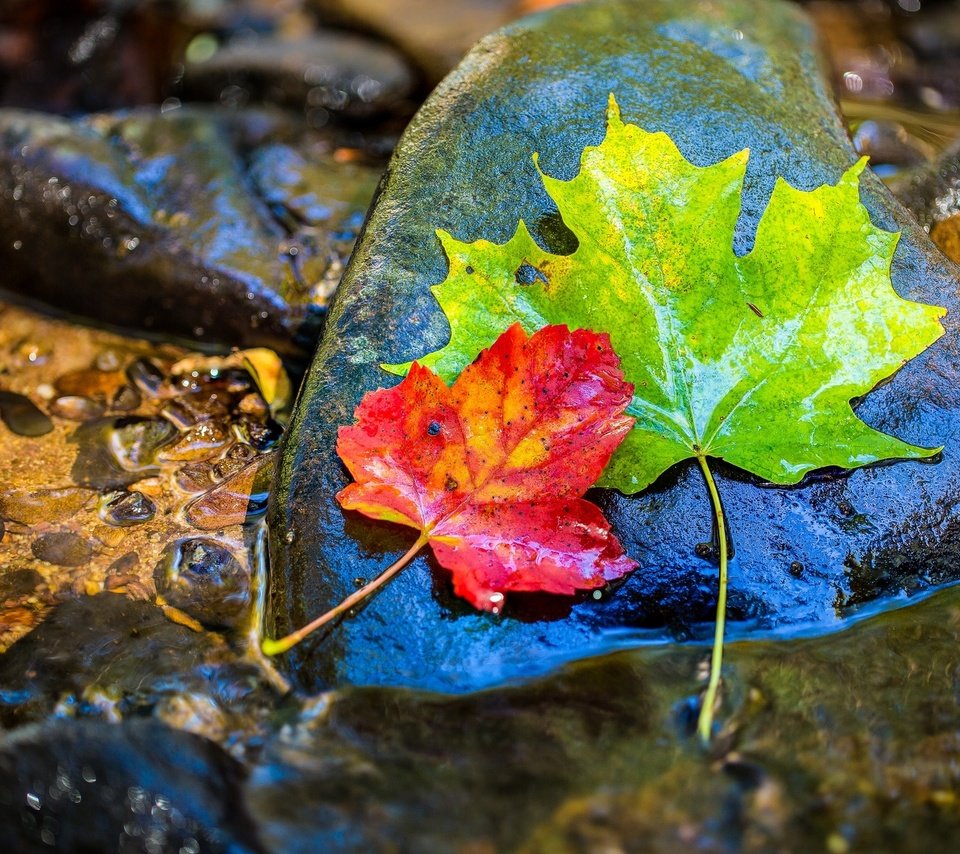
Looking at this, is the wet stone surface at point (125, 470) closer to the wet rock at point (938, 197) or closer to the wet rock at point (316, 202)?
the wet rock at point (316, 202)

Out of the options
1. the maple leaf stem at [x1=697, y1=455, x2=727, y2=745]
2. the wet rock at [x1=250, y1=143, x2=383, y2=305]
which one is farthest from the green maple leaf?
the wet rock at [x1=250, y1=143, x2=383, y2=305]

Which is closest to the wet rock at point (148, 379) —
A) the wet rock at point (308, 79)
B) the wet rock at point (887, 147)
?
the wet rock at point (308, 79)

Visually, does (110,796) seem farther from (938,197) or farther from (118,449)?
(938,197)

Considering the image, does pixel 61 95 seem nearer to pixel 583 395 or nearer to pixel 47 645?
pixel 47 645

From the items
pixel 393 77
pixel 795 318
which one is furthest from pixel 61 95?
pixel 795 318

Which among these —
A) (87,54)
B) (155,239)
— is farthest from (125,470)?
(87,54)

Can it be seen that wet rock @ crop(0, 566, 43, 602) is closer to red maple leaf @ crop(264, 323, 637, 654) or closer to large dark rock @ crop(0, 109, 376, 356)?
red maple leaf @ crop(264, 323, 637, 654)
